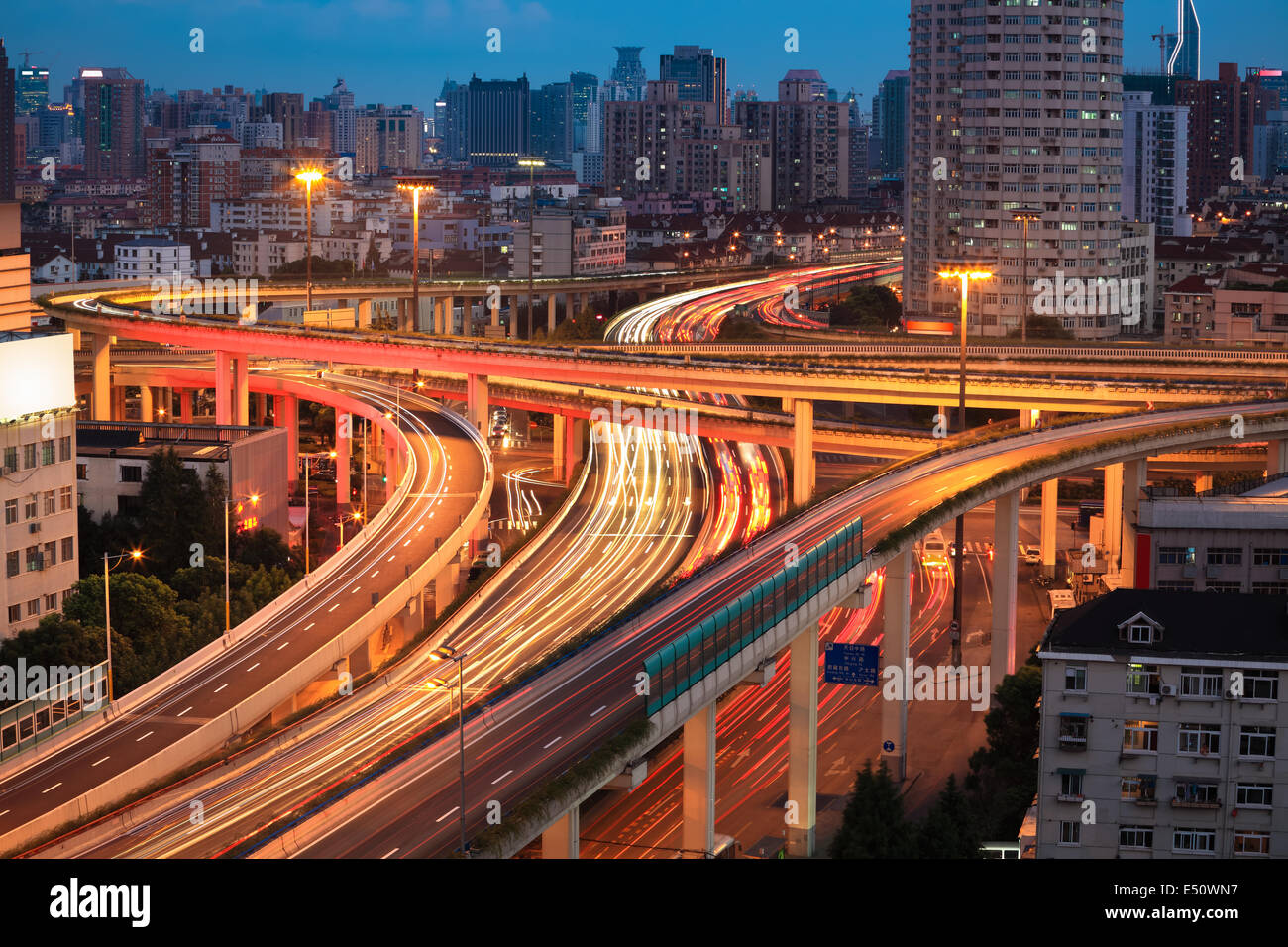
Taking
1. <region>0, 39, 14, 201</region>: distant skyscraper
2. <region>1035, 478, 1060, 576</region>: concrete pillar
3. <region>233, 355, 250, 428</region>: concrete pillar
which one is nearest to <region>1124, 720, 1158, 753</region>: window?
<region>1035, 478, 1060, 576</region>: concrete pillar

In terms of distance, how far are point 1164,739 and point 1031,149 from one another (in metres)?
61.3

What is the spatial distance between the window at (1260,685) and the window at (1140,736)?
1.31 meters

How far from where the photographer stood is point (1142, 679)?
83.0ft

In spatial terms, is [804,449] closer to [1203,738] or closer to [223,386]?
[223,386]

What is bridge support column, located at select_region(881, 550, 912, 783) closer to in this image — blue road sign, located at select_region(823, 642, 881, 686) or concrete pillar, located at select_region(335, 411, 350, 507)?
blue road sign, located at select_region(823, 642, 881, 686)

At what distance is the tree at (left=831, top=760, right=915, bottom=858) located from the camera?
24.0m

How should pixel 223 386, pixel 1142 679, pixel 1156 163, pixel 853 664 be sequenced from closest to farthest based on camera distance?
pixel 1142 679 < pixel 853 664 < pixel 223 386 < pixel 1156 163

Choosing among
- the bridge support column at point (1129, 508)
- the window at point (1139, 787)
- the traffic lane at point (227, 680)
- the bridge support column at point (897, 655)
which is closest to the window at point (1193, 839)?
the window at point (1139, 787)

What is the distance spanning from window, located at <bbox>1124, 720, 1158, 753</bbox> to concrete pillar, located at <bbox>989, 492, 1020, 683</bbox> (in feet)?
37.5

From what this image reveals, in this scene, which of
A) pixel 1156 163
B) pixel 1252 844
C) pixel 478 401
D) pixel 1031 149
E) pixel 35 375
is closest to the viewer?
pixel 1252 844

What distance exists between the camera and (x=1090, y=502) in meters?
54.6

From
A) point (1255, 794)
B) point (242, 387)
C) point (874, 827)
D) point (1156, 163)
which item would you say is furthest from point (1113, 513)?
point (1156, 163)

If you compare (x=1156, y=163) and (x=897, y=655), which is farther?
(x=1156, y=163)

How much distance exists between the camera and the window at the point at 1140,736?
995 inches
